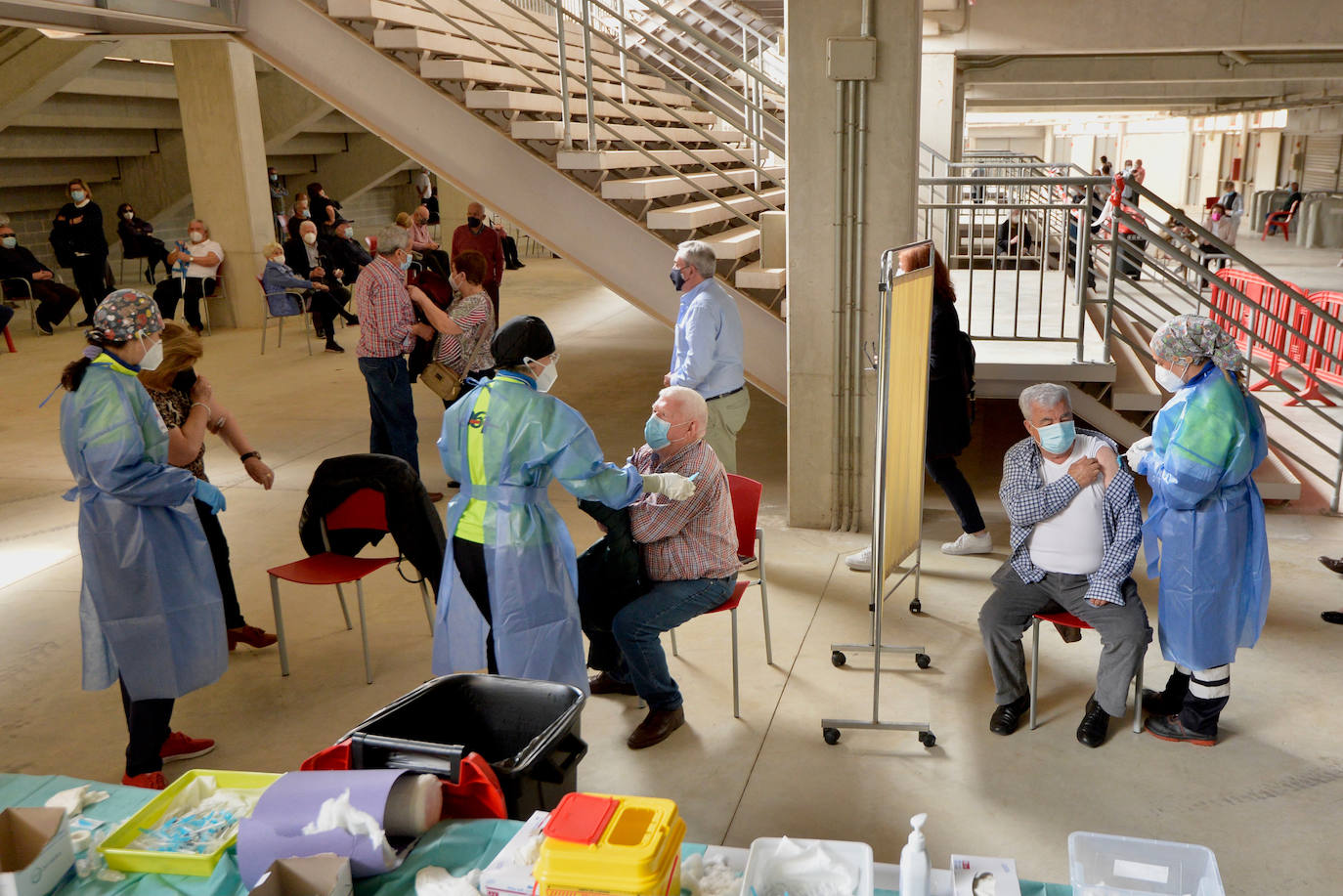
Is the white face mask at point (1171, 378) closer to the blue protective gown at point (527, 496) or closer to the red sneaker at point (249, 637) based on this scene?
the blue protective gown at point (527, 496)

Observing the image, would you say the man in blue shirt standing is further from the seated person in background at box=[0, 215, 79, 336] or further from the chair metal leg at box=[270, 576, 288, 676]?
the seated person in background at box=[0, 215, 79, 336]

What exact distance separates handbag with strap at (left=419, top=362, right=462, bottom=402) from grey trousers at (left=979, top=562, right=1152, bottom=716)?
3.30m

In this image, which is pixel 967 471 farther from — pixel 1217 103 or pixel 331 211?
pixel 1217 103

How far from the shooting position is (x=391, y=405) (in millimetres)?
6211

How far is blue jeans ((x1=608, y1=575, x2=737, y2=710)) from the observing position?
12.2 feet

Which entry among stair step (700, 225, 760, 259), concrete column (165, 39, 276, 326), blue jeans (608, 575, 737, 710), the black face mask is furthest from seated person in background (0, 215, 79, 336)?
blue jeans (608, 575, 737, 710)

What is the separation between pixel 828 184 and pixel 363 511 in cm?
272

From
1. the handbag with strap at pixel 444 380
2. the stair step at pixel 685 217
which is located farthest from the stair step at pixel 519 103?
the handbag with strap at pixel 444 380

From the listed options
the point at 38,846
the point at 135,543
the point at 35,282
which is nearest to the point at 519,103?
the point at 135,543

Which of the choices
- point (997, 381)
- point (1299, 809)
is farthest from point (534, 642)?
point (997, 381)

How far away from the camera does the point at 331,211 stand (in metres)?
13.8

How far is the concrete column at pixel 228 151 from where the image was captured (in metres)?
11.9

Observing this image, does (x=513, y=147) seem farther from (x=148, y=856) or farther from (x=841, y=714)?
(x=148, y=856)

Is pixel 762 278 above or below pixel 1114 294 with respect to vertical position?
above
